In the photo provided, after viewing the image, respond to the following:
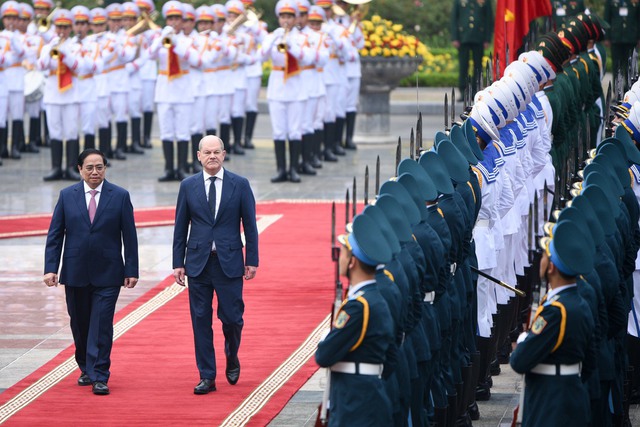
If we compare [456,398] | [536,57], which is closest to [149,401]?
[456,398]

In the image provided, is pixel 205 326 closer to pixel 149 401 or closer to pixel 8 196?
pixel 149 401

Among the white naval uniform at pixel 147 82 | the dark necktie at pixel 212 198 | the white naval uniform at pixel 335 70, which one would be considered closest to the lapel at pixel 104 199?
the dark necktie at pixel 212 198

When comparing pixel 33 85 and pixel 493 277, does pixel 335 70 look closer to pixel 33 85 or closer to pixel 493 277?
pixel 33 85

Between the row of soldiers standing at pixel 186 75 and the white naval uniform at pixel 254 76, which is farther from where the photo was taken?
the white naval uniform at pixel 254 76

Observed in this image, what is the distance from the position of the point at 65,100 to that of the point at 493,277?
962cm

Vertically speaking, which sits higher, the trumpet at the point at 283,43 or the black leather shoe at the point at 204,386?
the trumpet at the point at 283,43

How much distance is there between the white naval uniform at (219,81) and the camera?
17.9 meters

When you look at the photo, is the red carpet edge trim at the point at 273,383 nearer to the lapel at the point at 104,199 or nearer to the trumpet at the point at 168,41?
the lapel at the point at 104,199

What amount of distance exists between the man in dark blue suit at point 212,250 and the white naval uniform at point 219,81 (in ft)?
28.9

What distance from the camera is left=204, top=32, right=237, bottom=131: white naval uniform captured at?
704 inches

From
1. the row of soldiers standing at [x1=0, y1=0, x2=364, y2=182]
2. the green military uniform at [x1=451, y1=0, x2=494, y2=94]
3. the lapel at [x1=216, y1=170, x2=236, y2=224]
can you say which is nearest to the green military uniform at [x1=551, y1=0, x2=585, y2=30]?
the row of soldiers standing at [x1=0, y1=0, x2=364, y2=182]

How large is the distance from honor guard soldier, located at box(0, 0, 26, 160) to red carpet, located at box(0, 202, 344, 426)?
22.7 ft

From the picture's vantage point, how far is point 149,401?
28.2 feet

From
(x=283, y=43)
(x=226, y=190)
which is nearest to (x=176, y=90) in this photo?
(x=283, y=43)
